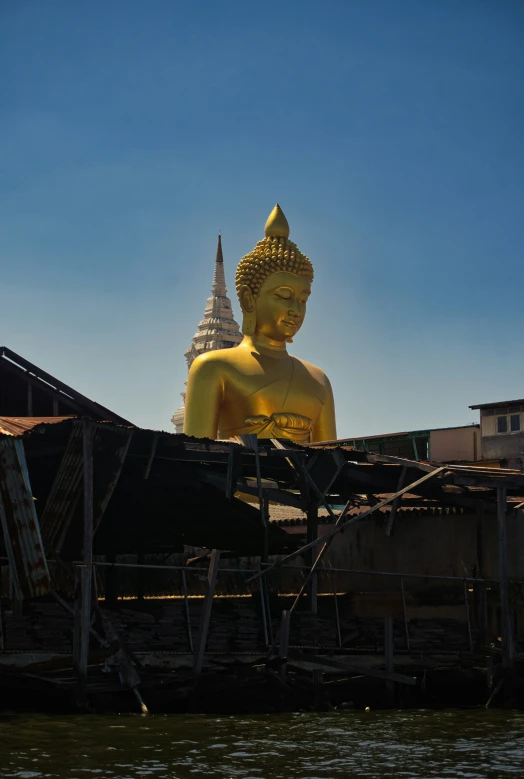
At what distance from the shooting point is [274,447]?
19.3m

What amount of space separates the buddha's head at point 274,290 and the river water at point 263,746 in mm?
12991

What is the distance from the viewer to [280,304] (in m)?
28.1

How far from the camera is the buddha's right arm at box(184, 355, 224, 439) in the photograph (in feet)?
89.1

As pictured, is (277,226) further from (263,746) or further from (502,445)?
(263,746)

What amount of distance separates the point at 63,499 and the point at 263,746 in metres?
→ 5.62

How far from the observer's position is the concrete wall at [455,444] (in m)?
27.6

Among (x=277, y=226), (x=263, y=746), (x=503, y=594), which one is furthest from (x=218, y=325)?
(x=263, y=746)

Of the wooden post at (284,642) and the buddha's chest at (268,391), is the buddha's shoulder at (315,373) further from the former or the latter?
the wooden post at (284,642)

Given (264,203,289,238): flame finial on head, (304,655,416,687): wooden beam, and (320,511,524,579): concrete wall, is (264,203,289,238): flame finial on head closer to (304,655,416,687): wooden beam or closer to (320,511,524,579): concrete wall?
(320,511,524,579): concrete wall

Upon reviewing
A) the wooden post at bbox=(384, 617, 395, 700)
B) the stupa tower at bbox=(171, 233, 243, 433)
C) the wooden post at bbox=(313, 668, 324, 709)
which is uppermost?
the stupa tower at bbox=(171, 233, 243, 433)

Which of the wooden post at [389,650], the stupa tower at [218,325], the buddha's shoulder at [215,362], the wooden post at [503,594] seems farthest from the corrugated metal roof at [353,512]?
the stupa tower at [218,325]

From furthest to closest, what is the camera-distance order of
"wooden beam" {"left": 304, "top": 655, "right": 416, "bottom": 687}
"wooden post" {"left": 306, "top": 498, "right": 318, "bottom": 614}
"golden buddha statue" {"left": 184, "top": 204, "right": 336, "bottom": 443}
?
"golden buddha statue" {"left": 184, "top": 204, "right": 336, "bottom": 443} < "wooden post" {"left": 306, "top": 498, "right": 318, "bottom": 614} < "wooden beam" {"left": 304, "top": 655, "right": 416, "bottom": 687}

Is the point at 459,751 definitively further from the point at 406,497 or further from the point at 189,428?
the point at 189,428

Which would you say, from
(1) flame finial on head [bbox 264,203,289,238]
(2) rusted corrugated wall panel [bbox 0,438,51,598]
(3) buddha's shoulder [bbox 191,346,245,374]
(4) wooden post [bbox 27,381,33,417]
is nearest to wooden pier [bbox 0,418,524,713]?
(2) rusted corrugated wall panel [bbox 0,438,51,598]
